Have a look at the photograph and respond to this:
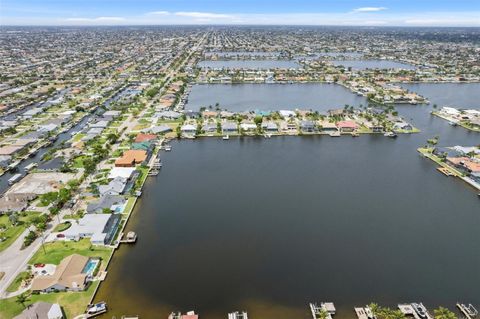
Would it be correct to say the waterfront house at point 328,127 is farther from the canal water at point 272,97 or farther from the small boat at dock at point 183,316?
the small boat at dock at point 183,316

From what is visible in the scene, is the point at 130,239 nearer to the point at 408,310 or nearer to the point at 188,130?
the point at 408,310

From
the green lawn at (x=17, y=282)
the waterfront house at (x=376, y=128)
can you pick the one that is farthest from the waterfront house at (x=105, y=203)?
the waterfront house at (x=376, y=128)

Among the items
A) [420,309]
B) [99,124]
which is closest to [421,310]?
[420,309]

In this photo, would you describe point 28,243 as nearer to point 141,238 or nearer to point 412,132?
point 141,238

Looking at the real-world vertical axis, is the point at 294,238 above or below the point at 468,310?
above

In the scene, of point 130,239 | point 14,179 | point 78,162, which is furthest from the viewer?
point 78,162

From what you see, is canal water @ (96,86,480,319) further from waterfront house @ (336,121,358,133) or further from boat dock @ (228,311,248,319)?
waterfront house @ (336,121,358,133)

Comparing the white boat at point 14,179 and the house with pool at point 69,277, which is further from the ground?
the white boat at point 14,179
